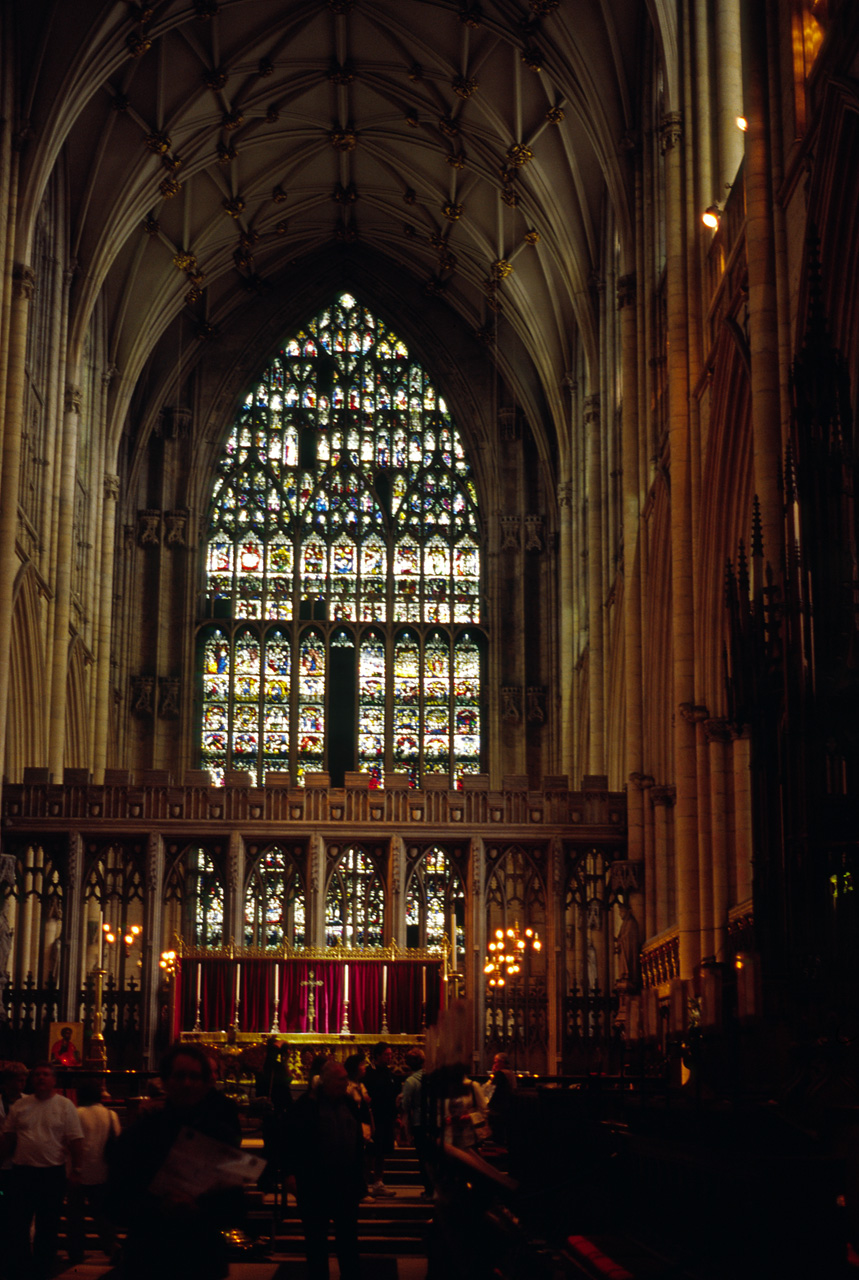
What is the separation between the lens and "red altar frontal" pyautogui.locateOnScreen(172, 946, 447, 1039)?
23.3m

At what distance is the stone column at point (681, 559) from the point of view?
759 inches

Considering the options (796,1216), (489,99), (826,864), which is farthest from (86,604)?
(796,1216)

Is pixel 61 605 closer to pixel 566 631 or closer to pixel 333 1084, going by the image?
pixel 566 631

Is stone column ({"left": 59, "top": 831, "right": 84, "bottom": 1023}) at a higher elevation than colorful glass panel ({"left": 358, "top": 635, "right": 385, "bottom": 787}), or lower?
lower

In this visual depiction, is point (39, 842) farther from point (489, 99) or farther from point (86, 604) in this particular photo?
point (489, 99)

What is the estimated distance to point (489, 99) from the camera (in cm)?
2964

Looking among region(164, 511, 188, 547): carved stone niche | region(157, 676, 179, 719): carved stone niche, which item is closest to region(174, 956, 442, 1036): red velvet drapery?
region(157, 676, 179, 719): carved stone niche

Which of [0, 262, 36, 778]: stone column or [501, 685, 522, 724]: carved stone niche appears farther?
[501, 685, 522, 724]: carved stone niche

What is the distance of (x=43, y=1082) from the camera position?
9.22m

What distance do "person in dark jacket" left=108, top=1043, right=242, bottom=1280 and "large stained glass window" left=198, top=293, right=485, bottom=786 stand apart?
28.9m

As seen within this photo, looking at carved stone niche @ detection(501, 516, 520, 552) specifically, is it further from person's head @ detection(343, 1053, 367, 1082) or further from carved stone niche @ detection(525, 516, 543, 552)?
person's head @ detection(343, 1053, 367, 1082)

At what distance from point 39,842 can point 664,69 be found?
14032 millimetres

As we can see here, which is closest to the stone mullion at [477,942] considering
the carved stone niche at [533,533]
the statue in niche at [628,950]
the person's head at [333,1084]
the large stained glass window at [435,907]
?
the large stained glass window at [435,907]

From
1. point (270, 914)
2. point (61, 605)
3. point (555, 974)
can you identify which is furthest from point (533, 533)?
point (555, 974)
